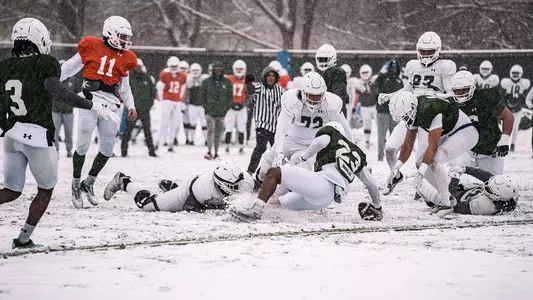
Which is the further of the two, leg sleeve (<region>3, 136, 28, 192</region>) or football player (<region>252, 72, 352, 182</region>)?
football player (<region>252, 72, 352, 182</region>)

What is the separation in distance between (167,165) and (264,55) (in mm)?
9448

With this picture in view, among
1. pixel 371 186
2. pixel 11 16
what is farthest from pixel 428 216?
pixel 11 16

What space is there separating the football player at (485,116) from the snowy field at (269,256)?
761 millimetres

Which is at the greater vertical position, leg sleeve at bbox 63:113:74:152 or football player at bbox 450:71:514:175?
football player at bbox 450:71:514:175

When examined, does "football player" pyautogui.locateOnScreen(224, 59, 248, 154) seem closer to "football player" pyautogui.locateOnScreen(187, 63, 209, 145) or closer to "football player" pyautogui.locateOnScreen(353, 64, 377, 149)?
"football player" pyautogui.locateOnScreen(187, 63, 209, 145)

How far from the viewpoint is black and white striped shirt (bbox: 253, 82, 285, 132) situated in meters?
12.7

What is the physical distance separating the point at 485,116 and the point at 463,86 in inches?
17.6

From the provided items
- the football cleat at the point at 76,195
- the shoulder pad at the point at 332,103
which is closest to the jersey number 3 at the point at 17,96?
the football cleat at the point at 76,195

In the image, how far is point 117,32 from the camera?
9.20 meters

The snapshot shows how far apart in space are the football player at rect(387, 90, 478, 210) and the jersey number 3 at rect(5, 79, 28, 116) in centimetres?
374

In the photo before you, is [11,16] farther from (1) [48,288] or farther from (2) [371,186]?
(1) [48,288]

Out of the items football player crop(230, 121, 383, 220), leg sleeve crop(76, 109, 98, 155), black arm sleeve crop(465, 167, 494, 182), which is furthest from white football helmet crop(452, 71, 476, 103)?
leg sleeve crop(76, 109, 98, 155)

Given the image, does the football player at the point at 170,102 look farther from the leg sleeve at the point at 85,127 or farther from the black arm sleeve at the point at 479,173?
the black arm sleeve at the point at 479,173

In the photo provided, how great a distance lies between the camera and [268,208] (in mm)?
8844
